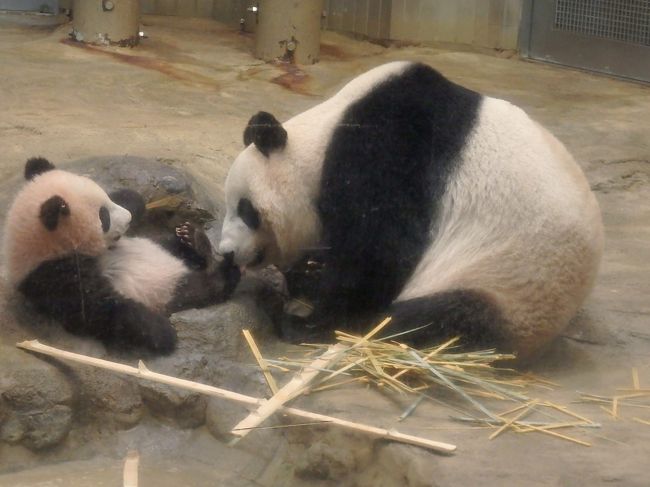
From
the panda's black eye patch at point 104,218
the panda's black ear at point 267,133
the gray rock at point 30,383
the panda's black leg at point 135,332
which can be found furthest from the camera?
the panda's black ear at point 267,133

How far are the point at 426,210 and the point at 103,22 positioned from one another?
4834 millimetres

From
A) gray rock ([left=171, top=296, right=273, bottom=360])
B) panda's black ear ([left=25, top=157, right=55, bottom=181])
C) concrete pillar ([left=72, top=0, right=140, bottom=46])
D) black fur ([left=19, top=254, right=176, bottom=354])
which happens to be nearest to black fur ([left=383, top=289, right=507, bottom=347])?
gray rock ([left=171, top=296, right=273, bottom=360])

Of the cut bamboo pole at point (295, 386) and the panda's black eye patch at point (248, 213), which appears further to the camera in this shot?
the panda's black eye patch at point (248, 213)

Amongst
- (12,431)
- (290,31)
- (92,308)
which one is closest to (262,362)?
(92,308)

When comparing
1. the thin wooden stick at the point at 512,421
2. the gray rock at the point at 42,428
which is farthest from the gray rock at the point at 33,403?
the thin wooden stick at the point at 512,421

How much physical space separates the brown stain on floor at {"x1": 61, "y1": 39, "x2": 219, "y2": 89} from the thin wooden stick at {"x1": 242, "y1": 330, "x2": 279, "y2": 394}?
3731mm

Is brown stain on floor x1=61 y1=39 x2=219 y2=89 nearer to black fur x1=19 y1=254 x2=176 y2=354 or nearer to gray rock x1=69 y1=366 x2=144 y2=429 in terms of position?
black fur x1=19 y1=254 x2=176 y2=354

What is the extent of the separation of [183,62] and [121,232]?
402 centimetres

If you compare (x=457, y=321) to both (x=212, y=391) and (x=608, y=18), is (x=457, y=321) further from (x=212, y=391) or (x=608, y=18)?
(x=608, y=18)

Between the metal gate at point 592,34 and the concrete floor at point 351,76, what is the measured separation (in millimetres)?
196

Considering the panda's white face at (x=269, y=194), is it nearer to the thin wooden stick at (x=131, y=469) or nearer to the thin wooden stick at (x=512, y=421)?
the thin wooden stick at (x=131, y=469)

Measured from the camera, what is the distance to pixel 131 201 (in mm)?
4551

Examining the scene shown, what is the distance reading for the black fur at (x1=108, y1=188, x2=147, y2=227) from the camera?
14.9ft

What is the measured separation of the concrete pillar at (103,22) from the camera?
824 centimetres
